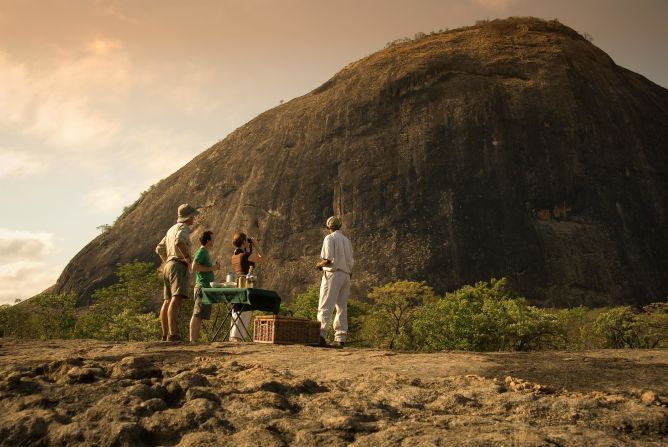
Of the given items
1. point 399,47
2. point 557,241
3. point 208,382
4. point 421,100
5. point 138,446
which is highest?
point 399,47

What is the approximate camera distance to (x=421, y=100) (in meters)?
40.8

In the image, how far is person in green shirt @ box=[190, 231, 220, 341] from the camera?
10.2m

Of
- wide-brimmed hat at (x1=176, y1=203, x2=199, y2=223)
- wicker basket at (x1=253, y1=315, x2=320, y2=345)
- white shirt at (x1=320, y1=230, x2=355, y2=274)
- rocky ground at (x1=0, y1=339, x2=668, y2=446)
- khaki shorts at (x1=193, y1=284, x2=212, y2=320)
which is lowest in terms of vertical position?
rocky ground at (x1=0, y1=339, x2=668, y2=446)

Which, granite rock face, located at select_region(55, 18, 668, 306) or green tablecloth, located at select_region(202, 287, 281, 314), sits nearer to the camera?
green tablecloth, located at select_region(202, 287, 281, 314)

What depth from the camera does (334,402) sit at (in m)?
5.61

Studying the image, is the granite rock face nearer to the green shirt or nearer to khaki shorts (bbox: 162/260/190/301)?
the green shirt

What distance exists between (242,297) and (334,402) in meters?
4.63

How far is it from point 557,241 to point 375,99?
42.6 ft

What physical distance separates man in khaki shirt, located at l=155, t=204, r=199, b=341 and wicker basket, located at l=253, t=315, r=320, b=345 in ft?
3.85

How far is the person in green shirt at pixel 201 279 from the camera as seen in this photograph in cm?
1022

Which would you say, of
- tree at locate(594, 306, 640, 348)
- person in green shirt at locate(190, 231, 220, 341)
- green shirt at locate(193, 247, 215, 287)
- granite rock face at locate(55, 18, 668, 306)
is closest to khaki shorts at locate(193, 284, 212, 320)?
person in green shirt at locate(190, 231, 220, 341)

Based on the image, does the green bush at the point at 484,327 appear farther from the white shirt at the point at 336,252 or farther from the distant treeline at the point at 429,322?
the white shirt at the point at 336,252

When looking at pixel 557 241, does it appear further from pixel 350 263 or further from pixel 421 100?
pixel 350 263

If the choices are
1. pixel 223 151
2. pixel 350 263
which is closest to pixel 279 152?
pixel 223 151
